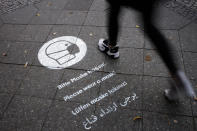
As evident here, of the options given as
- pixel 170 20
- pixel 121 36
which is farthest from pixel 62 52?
pixel 170 20

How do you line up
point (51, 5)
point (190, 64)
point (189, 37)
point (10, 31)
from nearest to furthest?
1. point (190, 64)
2. point (189, 37)
3. point (10, 31)
4. point (51, 5)

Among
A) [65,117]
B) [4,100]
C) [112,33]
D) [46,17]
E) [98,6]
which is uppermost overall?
[112,33]

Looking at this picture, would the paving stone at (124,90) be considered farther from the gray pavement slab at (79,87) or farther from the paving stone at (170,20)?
the paving stone at (170,20)

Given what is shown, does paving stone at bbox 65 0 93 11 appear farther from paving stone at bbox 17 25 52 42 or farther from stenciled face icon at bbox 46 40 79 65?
stenciled face icon at bbox 46 40 79 65

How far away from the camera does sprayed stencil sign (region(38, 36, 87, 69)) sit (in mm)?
3588

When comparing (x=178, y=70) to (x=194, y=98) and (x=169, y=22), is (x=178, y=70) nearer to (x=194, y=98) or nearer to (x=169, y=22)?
(x=194, y=98)

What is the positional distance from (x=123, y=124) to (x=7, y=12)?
4.60 meters

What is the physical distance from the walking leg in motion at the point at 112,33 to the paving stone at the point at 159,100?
2.66 feet

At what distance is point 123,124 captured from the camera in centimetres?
265

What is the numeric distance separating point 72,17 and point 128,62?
2.17 m

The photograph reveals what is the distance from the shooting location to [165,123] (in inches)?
103

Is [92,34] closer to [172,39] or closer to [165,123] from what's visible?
[172,39]

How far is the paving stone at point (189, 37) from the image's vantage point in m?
3.67

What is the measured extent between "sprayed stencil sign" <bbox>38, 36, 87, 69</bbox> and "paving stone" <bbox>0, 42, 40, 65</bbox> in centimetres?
18
